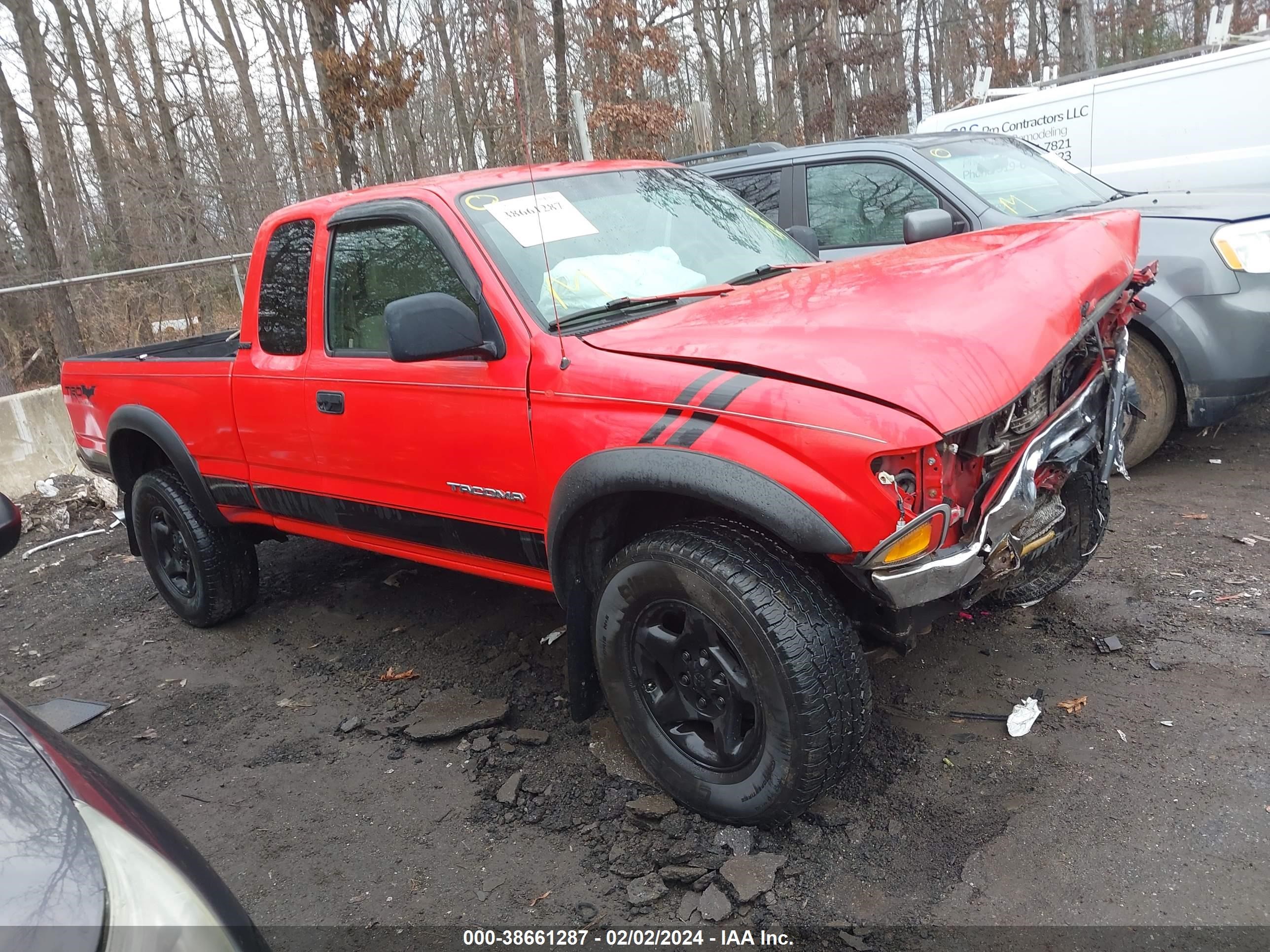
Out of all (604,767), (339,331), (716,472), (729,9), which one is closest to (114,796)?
(716,472)

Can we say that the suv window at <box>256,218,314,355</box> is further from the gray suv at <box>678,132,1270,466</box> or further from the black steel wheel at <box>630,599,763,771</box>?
the gray suv at <box>678,132,1270,466</box>

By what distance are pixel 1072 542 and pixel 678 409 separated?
67.7 inches

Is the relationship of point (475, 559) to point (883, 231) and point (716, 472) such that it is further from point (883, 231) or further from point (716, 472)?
point (883, 231)

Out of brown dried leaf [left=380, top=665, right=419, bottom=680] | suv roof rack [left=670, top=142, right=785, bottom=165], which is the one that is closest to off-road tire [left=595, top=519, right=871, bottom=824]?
brown dried leaf [left=380, top=665, right=419, bottom=680]

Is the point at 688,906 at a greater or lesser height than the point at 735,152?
lesser

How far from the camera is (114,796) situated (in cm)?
171

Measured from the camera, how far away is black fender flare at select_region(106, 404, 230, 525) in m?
4.47

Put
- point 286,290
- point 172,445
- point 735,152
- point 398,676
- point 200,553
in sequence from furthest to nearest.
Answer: point 735,152, point 200,553, point 172,445, point 398,676, point 286,290

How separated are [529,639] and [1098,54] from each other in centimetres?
3313

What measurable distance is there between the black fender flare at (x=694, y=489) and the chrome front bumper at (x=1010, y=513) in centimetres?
19

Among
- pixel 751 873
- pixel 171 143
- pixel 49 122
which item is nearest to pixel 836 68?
pixel 49 122

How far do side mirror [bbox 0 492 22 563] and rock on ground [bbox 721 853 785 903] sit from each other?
6.32 ft

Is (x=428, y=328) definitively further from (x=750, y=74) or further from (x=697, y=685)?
(x=750, y=74)

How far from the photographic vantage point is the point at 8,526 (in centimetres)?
221
